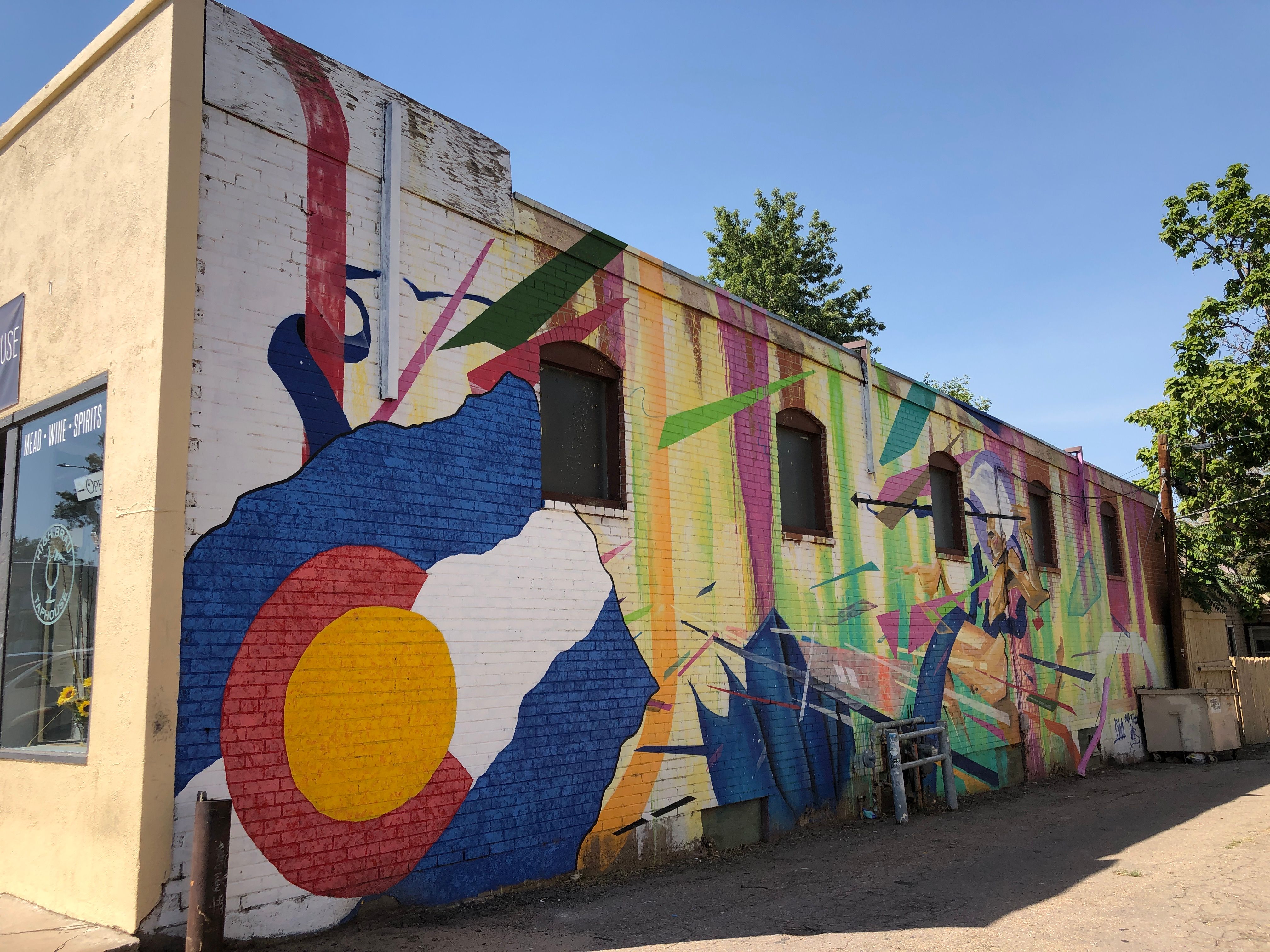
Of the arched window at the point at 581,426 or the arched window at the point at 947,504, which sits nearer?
the arched window at the point at 581,426

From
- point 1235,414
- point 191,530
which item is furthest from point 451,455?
point 1235,414

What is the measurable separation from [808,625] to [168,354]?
23.7 feet

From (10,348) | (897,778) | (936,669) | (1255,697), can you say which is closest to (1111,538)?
(1255,697)

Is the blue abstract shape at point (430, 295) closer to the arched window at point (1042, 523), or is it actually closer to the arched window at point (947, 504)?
the arched window at point (947, 504)

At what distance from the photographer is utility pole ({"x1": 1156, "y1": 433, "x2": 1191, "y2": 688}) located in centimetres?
2078

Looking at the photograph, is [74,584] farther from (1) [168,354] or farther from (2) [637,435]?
(2) [637,435]

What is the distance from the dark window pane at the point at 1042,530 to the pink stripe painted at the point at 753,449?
28.1 feet

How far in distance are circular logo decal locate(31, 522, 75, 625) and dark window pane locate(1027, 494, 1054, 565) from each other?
1501 centimetres

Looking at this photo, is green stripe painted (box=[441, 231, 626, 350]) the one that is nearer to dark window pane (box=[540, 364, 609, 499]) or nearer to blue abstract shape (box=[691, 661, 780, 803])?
dark window pane (box=[540, 364, 609, 499])

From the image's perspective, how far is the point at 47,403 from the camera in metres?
6.45

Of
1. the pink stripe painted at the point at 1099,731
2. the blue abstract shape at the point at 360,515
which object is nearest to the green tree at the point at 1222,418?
the pink stripe painted at the point at 1099,731

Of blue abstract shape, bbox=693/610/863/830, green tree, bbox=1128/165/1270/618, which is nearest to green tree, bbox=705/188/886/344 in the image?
green tree, bbox=1128/165/1270/618

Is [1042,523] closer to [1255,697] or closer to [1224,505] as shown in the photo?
[1224,505]

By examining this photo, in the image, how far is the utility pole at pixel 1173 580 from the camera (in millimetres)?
20781
